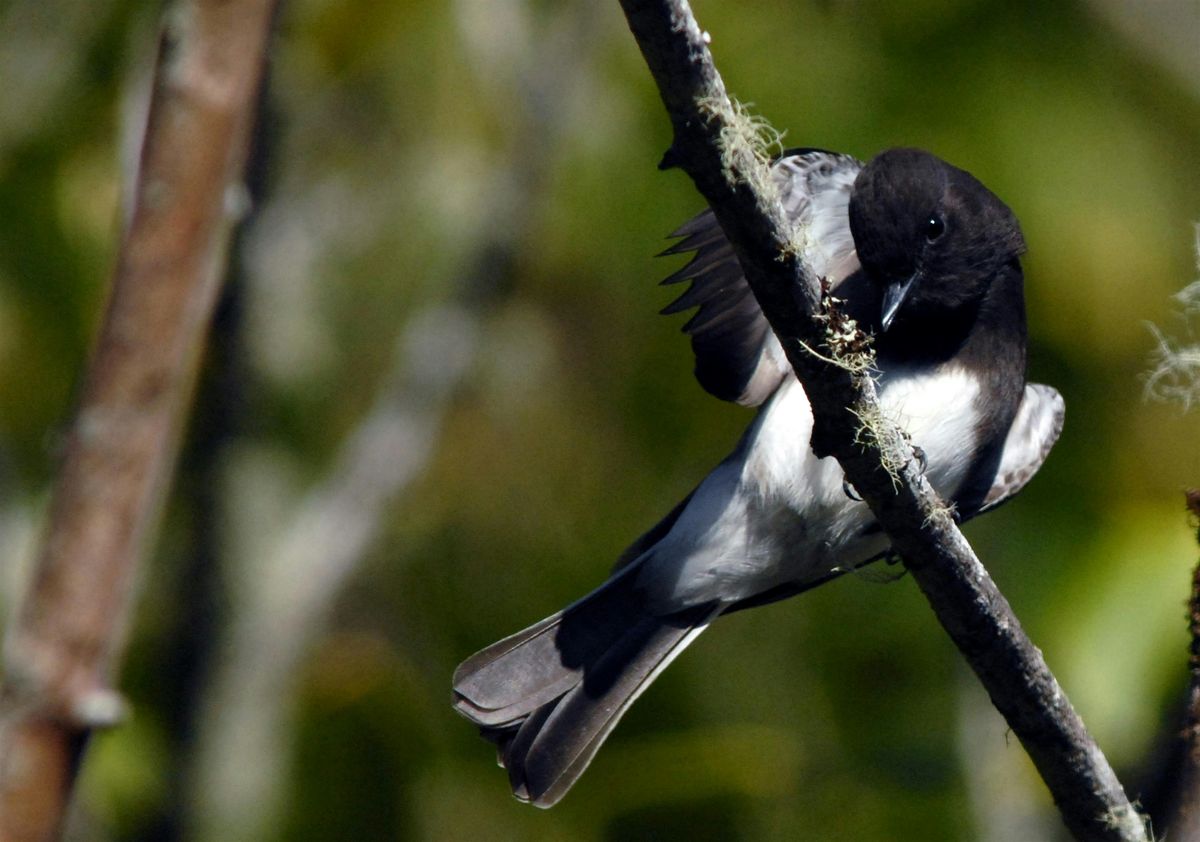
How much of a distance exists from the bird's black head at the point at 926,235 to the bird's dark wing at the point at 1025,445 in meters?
0.48

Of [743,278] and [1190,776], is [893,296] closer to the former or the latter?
[743,278]

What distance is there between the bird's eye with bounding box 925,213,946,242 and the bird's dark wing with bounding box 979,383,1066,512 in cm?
63

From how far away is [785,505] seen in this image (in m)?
3.27

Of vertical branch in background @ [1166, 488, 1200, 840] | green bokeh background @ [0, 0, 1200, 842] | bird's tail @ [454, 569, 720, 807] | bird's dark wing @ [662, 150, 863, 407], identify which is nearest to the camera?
vertical branch in background @ [1166, 488, 1200, 840]

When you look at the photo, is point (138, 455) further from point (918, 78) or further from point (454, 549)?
point (918, 78)

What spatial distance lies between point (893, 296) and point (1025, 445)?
881 mm

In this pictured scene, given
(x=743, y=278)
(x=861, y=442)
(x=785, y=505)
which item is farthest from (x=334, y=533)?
(x=861, y=442)

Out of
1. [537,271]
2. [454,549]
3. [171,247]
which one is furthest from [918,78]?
[171,247]

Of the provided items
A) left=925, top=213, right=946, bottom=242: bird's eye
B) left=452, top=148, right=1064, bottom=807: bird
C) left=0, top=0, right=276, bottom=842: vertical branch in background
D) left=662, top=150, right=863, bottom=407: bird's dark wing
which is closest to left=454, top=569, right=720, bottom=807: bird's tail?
left=452, top=148, right=1064, bottom=807: bird

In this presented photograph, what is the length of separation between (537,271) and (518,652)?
7.19 ft

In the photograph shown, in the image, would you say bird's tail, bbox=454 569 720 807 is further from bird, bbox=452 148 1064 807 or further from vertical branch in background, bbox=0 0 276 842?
vertical branch in background, bbox=0 0 276 842

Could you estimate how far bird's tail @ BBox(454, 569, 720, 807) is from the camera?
127 inches

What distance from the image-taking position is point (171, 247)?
6.86 ft

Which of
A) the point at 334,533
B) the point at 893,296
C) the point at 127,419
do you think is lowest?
the point at 334,533
